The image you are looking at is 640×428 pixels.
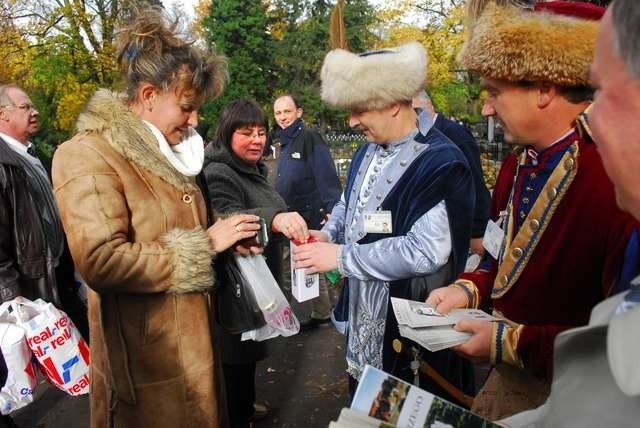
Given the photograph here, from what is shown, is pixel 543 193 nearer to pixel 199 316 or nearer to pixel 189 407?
pixel 199 316

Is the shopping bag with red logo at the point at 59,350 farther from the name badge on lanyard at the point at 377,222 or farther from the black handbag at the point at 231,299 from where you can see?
the name badge on lanyard at the point at 377,222

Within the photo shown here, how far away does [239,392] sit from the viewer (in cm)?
347

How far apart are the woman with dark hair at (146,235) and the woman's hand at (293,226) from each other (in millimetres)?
366

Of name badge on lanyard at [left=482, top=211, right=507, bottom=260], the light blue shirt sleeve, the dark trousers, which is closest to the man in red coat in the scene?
name badge on lanyard at [left=482, top=211, right=507, bottom=260]

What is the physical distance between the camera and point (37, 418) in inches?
151

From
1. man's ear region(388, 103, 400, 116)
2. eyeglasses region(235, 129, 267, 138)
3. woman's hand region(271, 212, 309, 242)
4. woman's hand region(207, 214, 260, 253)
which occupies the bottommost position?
woman's hand region(271, 212, 309, 242)

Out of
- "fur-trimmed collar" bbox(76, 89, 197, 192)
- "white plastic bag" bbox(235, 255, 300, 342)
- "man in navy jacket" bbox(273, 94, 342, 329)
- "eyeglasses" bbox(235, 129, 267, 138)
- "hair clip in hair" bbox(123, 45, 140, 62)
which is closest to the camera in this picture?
"fur-trimmed collar" bbox(76, 89, 197, 192)

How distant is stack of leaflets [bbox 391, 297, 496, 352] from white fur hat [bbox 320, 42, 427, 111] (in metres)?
1.01

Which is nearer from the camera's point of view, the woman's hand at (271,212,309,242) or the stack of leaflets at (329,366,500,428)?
the stack of leaflets at (329,366,500,428)

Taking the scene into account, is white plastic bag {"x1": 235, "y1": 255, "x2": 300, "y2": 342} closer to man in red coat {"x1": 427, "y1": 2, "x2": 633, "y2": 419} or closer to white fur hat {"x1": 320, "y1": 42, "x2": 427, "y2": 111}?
white fur hat {"x1": 320, "y1": 42, "x2": 427, "y2": 111}

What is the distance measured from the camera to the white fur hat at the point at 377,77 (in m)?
2.40

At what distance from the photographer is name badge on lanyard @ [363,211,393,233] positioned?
2.42 m

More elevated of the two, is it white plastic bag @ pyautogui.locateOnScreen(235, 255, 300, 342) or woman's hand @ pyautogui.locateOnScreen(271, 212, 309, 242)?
woman's hand @ pyautogui.locateOnScreen(271, 212, 309, 242)

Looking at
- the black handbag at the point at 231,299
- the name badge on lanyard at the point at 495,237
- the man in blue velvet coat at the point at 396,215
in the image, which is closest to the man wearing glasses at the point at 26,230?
the black handbag at the point at 231,299
